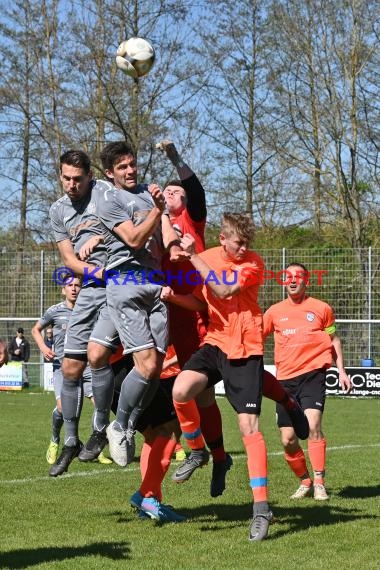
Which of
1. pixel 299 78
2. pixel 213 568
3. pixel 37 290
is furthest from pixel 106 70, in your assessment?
pixel 213 568

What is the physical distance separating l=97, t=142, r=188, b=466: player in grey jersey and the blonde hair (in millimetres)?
380

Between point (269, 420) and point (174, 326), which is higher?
point (174, 326)

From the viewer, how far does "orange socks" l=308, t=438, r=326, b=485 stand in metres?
9.01

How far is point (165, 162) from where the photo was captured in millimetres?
32125

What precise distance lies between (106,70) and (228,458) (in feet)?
81.3

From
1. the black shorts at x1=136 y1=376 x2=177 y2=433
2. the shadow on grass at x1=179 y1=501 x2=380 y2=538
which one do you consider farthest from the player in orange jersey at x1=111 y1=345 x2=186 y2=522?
the shadow on grass at x1=179 y1=501 x2=380 y2=538

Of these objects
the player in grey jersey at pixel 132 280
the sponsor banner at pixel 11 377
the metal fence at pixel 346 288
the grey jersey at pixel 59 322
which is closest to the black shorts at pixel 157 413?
the player in grey jersey at pixel 132 280

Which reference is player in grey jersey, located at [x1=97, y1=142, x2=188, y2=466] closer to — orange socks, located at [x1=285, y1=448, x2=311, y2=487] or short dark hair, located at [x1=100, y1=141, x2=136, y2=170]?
short dark hair, located at [x1=100, y1=141, x2=136, y2=170]

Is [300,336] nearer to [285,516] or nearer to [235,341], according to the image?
[285,516]

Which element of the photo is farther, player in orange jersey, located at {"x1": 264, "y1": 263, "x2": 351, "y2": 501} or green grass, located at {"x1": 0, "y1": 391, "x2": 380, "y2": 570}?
player in orange jersey, located at {"x1": 264, "y1": 263, "x2": 351, "y2": 501}

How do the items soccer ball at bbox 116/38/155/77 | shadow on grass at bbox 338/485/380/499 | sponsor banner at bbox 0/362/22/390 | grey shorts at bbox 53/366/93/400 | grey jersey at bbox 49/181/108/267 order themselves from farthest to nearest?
sponsor banner at bbox 0/362/22/390 → grey shorts at bbox 53/366/93/400 → soccer ball at bbox 116/38/155/77 → shadow on grass at bbox 338/485/380/499 → grey jersey at bbox 49/181/108/267

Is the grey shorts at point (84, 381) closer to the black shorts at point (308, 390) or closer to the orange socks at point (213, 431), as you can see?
the black shorts at point (308, 390)

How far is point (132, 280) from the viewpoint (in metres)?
7.27

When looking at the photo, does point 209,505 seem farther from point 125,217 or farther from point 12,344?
point 12,344
